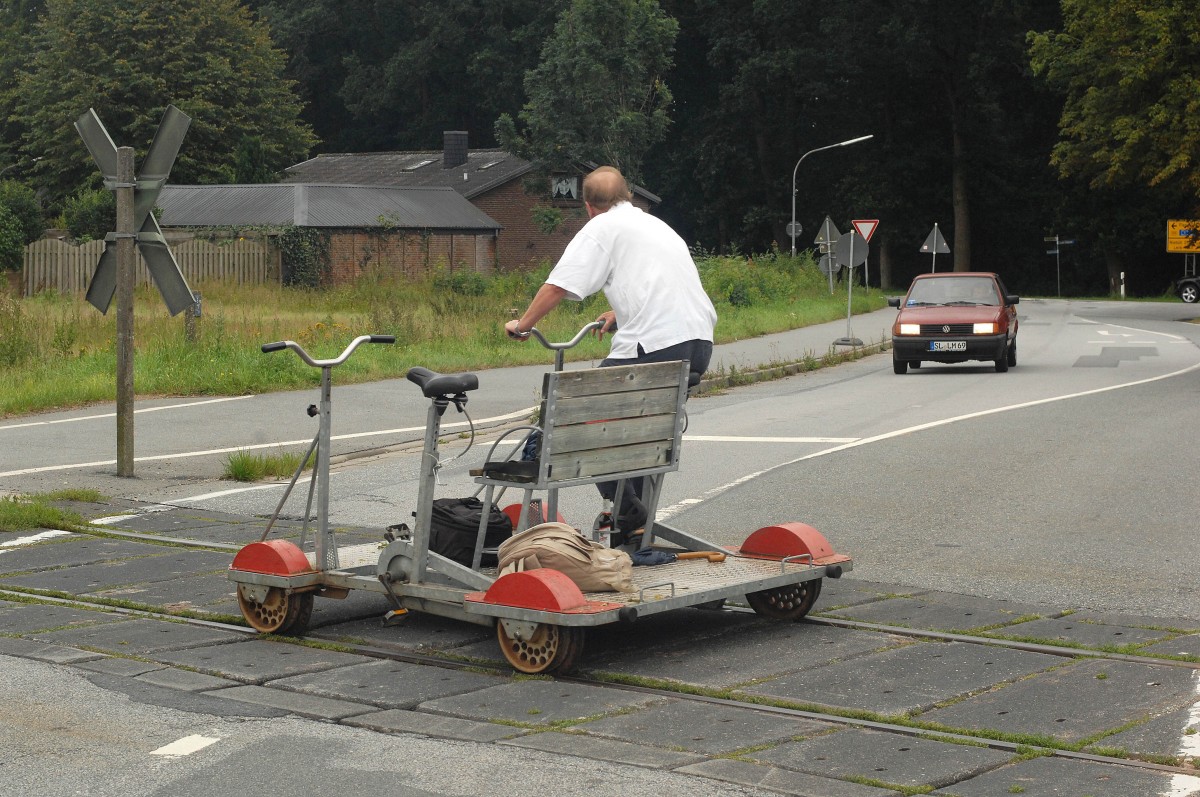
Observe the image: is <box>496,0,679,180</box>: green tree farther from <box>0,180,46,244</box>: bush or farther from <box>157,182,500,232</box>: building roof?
<box>0,180,46,244</box>: bush

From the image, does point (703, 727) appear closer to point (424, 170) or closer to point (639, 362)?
point (639, 362)

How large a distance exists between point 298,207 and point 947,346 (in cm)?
3604

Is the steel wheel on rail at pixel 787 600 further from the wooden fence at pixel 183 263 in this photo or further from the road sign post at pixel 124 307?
the wooden fence at pixel 183 263

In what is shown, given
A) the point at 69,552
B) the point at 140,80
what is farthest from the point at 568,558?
the point at 140,80

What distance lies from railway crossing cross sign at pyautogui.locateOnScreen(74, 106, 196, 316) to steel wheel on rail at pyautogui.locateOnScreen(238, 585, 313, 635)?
217 inches

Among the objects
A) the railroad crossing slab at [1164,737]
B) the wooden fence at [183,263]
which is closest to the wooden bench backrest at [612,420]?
the railroad crossing slab at [1164,737]

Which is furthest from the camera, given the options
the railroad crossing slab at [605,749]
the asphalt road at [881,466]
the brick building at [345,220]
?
the brick building at [345,220]

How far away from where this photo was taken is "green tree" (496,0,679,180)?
65188mm

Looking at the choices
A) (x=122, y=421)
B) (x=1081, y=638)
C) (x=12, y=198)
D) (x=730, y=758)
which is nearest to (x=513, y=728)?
(x=730, y=758)

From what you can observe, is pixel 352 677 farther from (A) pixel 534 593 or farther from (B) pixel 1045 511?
(B) pixel 1045 511

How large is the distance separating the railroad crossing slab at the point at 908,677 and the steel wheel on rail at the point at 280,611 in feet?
7.10

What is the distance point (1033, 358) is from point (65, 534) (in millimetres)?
21929

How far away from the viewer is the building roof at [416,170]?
69.3m

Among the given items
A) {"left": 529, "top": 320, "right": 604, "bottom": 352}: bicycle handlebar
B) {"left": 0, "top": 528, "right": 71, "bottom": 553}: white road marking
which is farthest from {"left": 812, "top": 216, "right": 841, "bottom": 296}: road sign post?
{"left": 529, "top": 320, "right": 604, "bottom": 352}: bicycle handlebar
